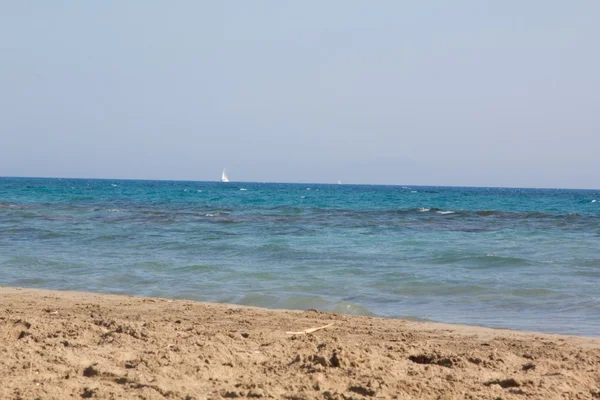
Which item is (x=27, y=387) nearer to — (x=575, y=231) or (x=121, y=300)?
(x=121, y=300)

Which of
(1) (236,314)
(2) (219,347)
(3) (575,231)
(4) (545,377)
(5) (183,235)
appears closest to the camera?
(4) (545,377)

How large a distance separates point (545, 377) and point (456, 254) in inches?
342

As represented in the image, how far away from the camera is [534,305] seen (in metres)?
8.46

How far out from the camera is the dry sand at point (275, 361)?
13.5ft

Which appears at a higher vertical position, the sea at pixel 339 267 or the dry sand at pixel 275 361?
the dry sand at pixel 275 361

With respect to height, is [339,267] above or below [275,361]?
below

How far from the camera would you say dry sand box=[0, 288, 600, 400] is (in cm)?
411

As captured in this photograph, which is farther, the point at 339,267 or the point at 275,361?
the point at 339,267

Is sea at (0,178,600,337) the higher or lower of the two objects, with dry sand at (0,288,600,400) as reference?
lower

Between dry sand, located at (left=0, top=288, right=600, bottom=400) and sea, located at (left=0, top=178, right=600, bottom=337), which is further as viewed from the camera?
sea, located at (left=0, top=178, right=600, bottom=337)

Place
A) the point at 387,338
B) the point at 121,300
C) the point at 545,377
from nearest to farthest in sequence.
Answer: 1. the point at 545,377
2. the point at 387,338
3. the point at 121,300

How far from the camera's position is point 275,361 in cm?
479

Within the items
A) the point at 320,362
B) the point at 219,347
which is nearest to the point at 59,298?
the point at 219,347

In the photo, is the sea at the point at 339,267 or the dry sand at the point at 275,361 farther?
the sea at the point at 339,267
